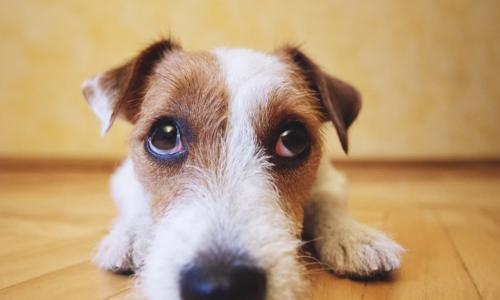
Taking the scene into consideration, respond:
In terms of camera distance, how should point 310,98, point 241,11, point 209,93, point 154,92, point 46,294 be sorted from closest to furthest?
point 46,294 → point 209,93 → point 154,92 → point 310,98 → point 241,11

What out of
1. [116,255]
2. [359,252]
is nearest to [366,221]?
[359,252]

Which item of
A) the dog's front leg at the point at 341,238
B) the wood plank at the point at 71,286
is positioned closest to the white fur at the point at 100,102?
the wood plank at the point at 71,286

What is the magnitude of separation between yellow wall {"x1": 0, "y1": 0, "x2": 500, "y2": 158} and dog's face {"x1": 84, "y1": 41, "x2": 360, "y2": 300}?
327 centimetres

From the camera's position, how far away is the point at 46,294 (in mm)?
1407

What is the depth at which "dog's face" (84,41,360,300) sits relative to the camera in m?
1.19

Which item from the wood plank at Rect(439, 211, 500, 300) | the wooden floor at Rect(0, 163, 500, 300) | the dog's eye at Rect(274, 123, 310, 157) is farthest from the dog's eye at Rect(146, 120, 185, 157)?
the wood plank at Rect(439, 211, 500, 300)

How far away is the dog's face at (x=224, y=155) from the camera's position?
1.19m

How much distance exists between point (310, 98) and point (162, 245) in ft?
2.95

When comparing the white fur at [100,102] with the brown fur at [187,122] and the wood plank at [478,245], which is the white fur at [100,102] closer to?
the brown fur at [187,122]

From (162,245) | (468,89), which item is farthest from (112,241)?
(468,89)

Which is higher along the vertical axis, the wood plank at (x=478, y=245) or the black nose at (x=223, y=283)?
the black nose at (x=223, y=283)

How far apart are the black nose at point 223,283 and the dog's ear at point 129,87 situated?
98 centimetres

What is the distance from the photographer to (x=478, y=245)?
206 cm

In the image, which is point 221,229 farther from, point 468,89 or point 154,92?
point 468,89
